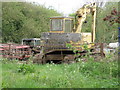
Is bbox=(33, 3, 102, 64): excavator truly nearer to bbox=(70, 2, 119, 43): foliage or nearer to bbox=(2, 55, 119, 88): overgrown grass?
bbox=(2, 55, 119, 88): overgrown grass

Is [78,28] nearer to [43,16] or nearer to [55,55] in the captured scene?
[55,55]

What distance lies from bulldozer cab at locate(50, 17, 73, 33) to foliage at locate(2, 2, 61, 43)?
13.0 m

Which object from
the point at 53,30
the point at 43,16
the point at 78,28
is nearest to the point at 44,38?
the point at 53,30

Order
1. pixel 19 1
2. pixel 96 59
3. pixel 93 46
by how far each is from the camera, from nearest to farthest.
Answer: pixel 96 59, pixel 93 46, pixel 19 1

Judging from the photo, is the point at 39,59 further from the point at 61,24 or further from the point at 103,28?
the point at 103,28

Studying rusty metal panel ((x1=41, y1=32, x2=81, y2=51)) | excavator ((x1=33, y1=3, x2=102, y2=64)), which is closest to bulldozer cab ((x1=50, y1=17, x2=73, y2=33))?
excavator ((x1=33, y1=3, x2=102, y2=64))

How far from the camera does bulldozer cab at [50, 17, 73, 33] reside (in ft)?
51.1

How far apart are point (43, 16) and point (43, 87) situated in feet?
83.1

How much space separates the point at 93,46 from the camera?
14.0 m

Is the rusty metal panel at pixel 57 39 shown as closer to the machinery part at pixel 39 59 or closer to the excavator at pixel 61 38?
the excavator at pixel 61 38

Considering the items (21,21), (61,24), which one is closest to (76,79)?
(61,24)

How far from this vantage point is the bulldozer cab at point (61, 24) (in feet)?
51.1

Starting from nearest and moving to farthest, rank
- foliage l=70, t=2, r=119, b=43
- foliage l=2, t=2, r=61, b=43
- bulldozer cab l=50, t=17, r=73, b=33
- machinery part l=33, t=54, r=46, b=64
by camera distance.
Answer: machinery part l=33, t=54, r=46, b=64 < bulldozer cab l=50, t=17, r=73, b=33 < foliage l=70, t=2, r=119, b=43 < foliage l=2, t=2, r=61, b=43

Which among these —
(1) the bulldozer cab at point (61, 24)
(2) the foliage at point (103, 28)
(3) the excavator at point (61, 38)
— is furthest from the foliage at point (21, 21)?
(3) the excavator at point (61, 38)
